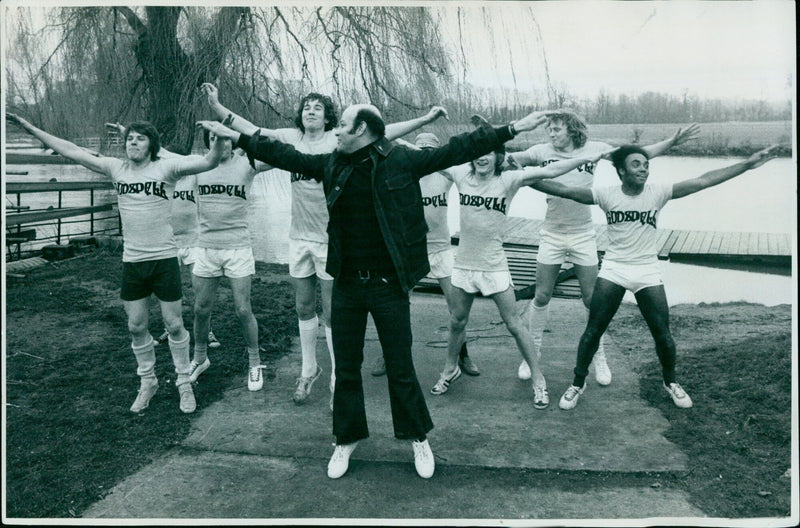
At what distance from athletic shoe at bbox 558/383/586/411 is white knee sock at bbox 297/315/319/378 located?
5.55 ft

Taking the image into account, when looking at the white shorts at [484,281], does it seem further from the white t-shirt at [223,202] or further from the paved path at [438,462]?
the white t-shirt at [223,202]

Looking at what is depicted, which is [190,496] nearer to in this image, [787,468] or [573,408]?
[573,408]

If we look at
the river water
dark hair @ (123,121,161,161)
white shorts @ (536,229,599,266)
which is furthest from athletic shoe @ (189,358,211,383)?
the river water

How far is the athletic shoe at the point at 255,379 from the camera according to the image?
4.98m

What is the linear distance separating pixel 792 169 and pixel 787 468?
163 cm

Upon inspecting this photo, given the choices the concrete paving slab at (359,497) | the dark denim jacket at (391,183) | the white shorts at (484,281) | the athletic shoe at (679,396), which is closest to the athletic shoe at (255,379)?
the concrete paving slab at (359,497)

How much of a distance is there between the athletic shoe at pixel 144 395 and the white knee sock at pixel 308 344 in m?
0.99

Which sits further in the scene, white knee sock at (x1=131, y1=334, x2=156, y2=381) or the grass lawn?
white knee sock at (x1=131, y1=334, x2=156, y2=381)

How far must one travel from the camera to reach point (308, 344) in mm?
4863

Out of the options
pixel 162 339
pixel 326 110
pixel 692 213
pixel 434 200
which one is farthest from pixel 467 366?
pixel 692 213

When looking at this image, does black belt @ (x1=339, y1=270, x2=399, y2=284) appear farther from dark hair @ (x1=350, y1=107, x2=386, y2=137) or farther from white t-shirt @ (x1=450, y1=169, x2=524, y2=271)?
white t-shirt @ (x1=450, y1=169, x2=524, y2=271)

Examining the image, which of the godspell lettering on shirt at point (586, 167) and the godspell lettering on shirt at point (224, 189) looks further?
the godspell lettering on shirt at point (586, 167)

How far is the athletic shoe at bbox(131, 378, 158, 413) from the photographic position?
14.9ft

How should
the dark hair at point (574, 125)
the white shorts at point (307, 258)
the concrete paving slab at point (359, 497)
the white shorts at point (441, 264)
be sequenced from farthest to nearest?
the white shorts at point (441, 264)
the dark hair at point (574, 125)
the white shorts at point (307, 258)
the concrete paving slab at point (359, 497)
